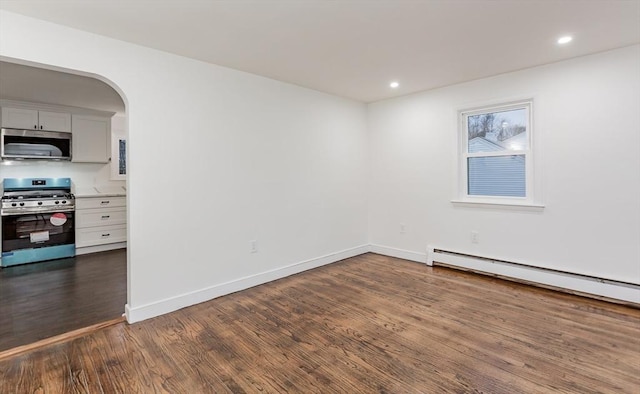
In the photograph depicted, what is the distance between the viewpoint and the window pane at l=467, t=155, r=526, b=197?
3.58m

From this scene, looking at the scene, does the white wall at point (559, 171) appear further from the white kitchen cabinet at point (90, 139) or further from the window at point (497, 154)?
the white kitchen cabinet at point (90, 139)

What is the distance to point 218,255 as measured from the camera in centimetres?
320

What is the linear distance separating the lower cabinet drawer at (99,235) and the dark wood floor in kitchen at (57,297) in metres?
0.43

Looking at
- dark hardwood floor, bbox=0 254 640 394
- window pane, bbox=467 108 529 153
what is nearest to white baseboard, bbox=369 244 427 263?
dark hardwood floor, bbox=0 254 640 394

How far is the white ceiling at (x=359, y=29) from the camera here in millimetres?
2057

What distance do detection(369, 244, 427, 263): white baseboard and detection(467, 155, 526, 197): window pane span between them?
109 centimetres

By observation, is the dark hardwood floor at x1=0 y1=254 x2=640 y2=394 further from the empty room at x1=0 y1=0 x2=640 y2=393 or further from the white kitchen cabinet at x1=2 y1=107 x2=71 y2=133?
the white kitchen cabinet at x1=2 y1=107 x2=71 y2=133

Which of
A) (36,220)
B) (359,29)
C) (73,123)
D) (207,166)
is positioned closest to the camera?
(359,29)

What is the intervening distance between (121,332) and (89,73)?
6.73ft

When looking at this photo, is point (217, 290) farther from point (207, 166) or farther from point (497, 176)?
point (497, 176)

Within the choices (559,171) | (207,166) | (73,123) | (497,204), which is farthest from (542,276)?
(73,123)

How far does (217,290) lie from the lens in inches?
125

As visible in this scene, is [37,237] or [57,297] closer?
[57,297]

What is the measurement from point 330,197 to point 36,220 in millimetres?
4243
